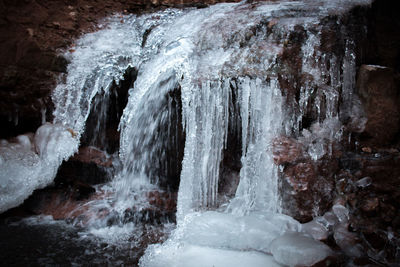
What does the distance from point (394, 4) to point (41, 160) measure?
4.84 metres

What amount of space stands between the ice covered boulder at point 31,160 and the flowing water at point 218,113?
0.52 feet

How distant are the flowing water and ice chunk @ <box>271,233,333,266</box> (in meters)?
0.02

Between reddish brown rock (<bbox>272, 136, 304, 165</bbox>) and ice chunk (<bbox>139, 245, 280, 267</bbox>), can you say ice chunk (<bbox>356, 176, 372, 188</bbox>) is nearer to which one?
reddish brown rock (<bbox>272, 136, 304, 165</bbox>)

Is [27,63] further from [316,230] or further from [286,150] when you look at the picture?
[316,230]

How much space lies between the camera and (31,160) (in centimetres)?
352

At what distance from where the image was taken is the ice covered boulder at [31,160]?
3318 millimetres

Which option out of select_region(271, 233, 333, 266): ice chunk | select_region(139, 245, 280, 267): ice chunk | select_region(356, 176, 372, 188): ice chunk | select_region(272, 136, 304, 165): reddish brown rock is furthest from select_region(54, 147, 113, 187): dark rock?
select_region(356, 176, 372, 188): ice chunk

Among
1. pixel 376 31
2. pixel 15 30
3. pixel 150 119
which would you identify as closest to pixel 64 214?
pixel 150 119

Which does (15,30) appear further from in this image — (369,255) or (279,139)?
(369,255)

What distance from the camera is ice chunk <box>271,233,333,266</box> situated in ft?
7.34

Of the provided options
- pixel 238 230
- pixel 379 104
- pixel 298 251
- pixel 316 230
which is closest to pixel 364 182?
pixel 316 230

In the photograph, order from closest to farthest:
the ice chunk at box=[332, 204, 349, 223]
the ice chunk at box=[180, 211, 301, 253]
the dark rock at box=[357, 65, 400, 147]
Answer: the ice chunk at box=[180, 211, 301, 253]
the ice chunk at box=[332, 204, 349, 223]
the dark rock at box=[357, 65, 400, 147]

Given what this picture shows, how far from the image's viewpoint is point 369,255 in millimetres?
2555

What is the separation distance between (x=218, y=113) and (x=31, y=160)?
2.31m
